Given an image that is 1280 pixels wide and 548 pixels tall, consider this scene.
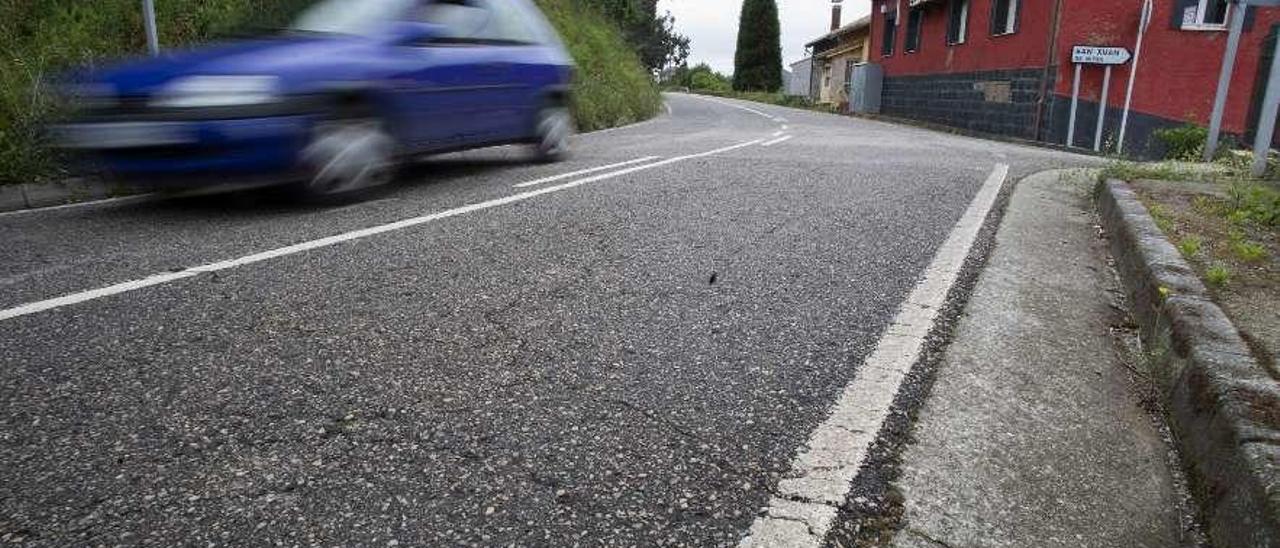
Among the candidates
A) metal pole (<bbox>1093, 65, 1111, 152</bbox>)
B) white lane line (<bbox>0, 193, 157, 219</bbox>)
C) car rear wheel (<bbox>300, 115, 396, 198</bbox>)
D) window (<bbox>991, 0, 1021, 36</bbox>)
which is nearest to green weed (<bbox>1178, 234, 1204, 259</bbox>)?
car rear wheel (<bbox>300, 115, 396, 198</bbox>)

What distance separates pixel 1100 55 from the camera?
56.1 feet

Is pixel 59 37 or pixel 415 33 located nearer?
pixel 415 33

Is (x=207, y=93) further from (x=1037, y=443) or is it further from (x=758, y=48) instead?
(x=758, y=48)

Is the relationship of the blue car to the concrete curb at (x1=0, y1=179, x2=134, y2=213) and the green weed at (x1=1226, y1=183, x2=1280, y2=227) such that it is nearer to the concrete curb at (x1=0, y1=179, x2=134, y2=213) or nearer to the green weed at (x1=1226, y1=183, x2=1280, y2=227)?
the concrete curb at (x1=0, y1=179, x2=134, y2=213)

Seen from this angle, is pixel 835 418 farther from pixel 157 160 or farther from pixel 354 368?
pixel 157 160

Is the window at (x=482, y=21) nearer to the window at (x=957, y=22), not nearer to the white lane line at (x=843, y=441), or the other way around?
the white lane line at (x=843, y=441)

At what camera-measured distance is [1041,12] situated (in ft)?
61.7

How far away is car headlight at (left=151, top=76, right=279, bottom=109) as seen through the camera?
460cm

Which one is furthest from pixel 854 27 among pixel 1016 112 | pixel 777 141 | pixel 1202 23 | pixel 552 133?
pixel 552 133

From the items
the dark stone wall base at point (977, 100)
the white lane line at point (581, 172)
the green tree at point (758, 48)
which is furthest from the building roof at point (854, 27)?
the white lane line at point (581, 172)

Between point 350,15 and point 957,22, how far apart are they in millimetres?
22324

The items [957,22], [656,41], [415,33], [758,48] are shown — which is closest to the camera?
[415,33]

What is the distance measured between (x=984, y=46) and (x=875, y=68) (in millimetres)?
8510

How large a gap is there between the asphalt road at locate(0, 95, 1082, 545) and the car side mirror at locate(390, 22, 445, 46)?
1327 millimetres
